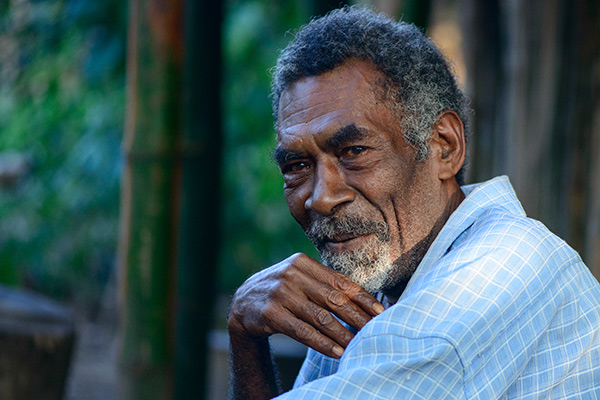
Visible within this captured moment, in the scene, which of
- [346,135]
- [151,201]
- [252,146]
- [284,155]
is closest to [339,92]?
[346,135]

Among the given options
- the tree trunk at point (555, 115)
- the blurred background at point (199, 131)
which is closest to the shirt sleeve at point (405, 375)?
the blurred background at point (199, 131)

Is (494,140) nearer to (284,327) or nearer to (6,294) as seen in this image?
(284,327)

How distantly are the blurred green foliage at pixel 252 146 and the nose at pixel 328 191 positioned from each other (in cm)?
426

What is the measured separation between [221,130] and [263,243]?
5.42 m

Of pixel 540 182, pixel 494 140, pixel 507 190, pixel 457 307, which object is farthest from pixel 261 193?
pixel 457 307

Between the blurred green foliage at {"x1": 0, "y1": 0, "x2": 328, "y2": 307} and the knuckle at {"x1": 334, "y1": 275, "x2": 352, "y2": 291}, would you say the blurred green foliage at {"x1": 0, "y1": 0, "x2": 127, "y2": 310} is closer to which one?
the blurred green foliage at {"x1": 0, "y1": 0, "x2": 328, "y2": 307}

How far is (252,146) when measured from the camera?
802cm

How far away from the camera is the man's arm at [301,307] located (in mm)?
1729

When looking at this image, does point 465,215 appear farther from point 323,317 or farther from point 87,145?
point 87,145

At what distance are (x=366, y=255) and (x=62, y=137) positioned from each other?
6.85 meters

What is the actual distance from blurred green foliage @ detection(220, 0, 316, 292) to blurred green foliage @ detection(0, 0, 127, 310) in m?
1.24

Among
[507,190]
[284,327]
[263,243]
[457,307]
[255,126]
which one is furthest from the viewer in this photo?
[263,243]

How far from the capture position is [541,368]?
1.62 metres

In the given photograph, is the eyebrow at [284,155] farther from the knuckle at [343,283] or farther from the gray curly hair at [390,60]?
the knuckle at [343,283]
